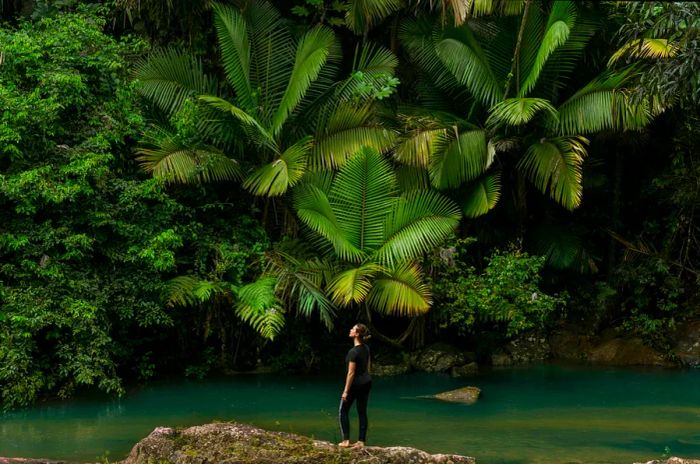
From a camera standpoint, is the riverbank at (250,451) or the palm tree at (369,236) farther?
the palm tree at (369,236)

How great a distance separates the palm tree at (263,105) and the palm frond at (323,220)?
0.37 meters

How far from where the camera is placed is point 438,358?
14914 mm

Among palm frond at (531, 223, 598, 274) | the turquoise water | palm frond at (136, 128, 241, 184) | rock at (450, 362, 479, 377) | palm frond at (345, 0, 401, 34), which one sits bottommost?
the turquoise water

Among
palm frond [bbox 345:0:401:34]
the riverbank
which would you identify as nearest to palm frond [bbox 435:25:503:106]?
palm frond [bbox 345:0:401:34]

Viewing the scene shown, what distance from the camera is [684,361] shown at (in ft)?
51.1

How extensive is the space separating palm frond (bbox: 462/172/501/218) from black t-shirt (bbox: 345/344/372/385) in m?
6.43

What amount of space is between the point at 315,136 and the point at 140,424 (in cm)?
570

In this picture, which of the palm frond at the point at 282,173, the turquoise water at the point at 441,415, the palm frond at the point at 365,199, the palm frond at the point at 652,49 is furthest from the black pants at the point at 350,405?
the palm frond at the point at 652,49

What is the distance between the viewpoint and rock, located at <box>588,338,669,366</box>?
1565 centimetres

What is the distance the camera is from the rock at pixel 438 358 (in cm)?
1483

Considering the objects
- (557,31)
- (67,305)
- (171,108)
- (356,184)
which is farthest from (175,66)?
(557,31)

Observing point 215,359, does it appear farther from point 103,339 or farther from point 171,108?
point 171,108

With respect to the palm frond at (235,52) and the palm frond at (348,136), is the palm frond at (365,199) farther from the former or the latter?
the palm frond at (235,52)

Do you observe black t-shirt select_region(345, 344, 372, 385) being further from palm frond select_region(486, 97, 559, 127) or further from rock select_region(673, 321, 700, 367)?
rock select_region(673, 321, 700, 367)
